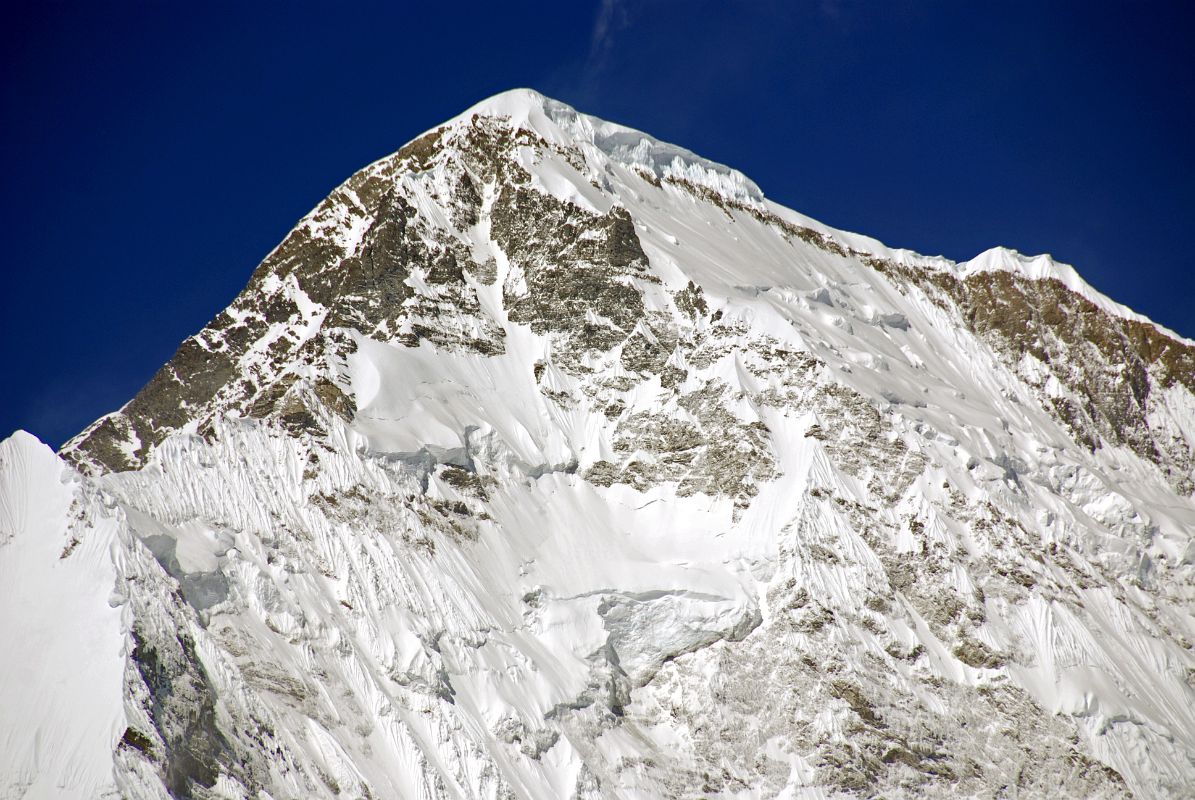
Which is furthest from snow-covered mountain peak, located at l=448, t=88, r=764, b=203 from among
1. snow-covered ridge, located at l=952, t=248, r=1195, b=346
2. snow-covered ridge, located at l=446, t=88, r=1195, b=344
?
snow-covered ridge, located at l=952, t=248, r=1195, b=346

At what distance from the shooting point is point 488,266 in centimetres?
8306

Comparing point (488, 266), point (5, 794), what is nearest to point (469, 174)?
point (488, 266)

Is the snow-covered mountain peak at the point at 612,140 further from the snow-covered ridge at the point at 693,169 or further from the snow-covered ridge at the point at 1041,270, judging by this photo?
the snow-covered ridge at the point at 1041,270

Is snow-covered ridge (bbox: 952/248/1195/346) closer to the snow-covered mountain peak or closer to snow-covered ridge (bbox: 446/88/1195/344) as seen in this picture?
snow-covered ridge (bbox: 446/88/1195/344)

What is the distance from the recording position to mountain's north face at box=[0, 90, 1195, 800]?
50.8m

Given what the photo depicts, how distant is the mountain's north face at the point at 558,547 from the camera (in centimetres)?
5081

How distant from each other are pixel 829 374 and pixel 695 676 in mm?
21531

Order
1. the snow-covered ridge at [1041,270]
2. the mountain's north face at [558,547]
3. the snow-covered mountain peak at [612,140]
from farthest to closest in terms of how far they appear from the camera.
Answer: the snow-covered ridge at [1041,270]
the snow-covered mountain peak at [612,140]
the mountain's north face at [558,547]

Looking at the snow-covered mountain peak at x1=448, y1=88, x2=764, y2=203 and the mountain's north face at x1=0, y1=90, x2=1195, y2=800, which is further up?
the snow-covered mountain peak at x1=448, y1=88, x2=764, y2=203

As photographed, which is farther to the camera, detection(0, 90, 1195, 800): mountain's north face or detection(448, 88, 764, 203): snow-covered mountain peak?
detection(448, 88, 764, 203): snow-covered mountain peak

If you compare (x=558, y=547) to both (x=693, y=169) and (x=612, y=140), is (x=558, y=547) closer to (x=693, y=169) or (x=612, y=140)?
(x=612, y=140)

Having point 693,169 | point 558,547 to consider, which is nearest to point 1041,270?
point 693,169

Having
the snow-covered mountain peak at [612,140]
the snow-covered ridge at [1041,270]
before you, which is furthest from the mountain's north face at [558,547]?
the snow-covered ridge at [1041,270]

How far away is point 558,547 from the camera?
68.1 metres
